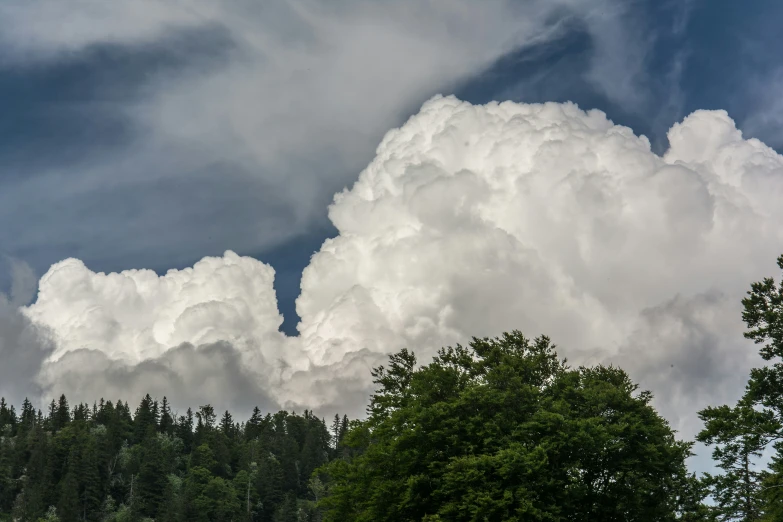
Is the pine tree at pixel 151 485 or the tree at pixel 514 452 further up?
the pine tree at pixel 151 485

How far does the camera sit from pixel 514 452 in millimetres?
57781

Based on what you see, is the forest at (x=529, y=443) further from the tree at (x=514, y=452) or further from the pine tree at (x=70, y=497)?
the pine tree at (x=70, y=497)

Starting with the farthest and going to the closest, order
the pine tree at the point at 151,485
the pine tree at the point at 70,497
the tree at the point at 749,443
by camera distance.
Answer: the pine tree at the point at 151,485, the pine tree at the point at 70,497, the tree at the point at 749,443

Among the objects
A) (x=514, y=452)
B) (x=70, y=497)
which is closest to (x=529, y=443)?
(x=514, y=452)

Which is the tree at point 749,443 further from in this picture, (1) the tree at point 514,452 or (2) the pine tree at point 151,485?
(2) the pine tree at point 151,485

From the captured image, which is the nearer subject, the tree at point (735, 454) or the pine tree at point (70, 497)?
the tree at point (735, 454)

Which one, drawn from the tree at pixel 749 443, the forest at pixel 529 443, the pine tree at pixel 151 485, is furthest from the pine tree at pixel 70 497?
the tree at pixel 749 443

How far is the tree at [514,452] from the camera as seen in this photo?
58500mm

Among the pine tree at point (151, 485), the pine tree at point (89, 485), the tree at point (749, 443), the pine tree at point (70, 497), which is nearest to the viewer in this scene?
the tree at point (749, 443)

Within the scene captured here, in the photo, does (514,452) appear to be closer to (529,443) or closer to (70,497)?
(529,443)

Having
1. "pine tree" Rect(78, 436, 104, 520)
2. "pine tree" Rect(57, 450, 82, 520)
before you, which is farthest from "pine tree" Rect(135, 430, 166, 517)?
"pine tree" Rect(57, 450, 82, 520)

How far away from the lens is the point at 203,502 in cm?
19150

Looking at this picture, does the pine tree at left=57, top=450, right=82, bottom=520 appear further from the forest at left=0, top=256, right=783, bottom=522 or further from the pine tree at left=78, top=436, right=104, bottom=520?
the forest at left=0, top=256, right=783, bottom=522

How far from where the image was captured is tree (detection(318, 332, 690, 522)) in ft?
192
